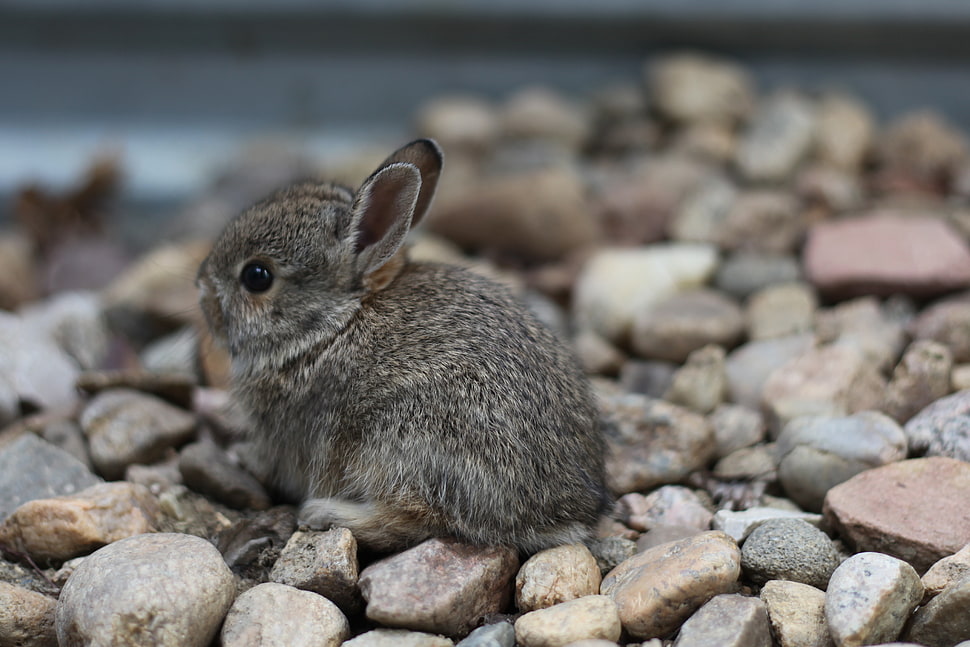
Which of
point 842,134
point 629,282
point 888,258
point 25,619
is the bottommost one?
point 25,619

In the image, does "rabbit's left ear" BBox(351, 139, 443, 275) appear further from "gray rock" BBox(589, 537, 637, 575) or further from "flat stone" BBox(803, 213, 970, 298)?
"flat stone" BBox(803, 213, 970, 298)

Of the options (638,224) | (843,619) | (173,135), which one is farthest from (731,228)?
(173,135)

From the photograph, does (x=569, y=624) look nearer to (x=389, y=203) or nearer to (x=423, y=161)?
(x=389, y=203)

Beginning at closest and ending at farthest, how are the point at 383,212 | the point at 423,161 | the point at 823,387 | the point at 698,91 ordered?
the point at 383,212 < the point at 423,161 < the point at 823,387 < the point at 698,91

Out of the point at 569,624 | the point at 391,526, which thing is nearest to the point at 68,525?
the point at 391,526

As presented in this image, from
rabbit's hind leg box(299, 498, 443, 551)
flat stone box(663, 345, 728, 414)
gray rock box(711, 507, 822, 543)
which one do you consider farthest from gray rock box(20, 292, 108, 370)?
gray rock box(711, 507, 822, 543)

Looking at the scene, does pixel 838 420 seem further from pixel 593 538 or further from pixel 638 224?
pixel 638 224
